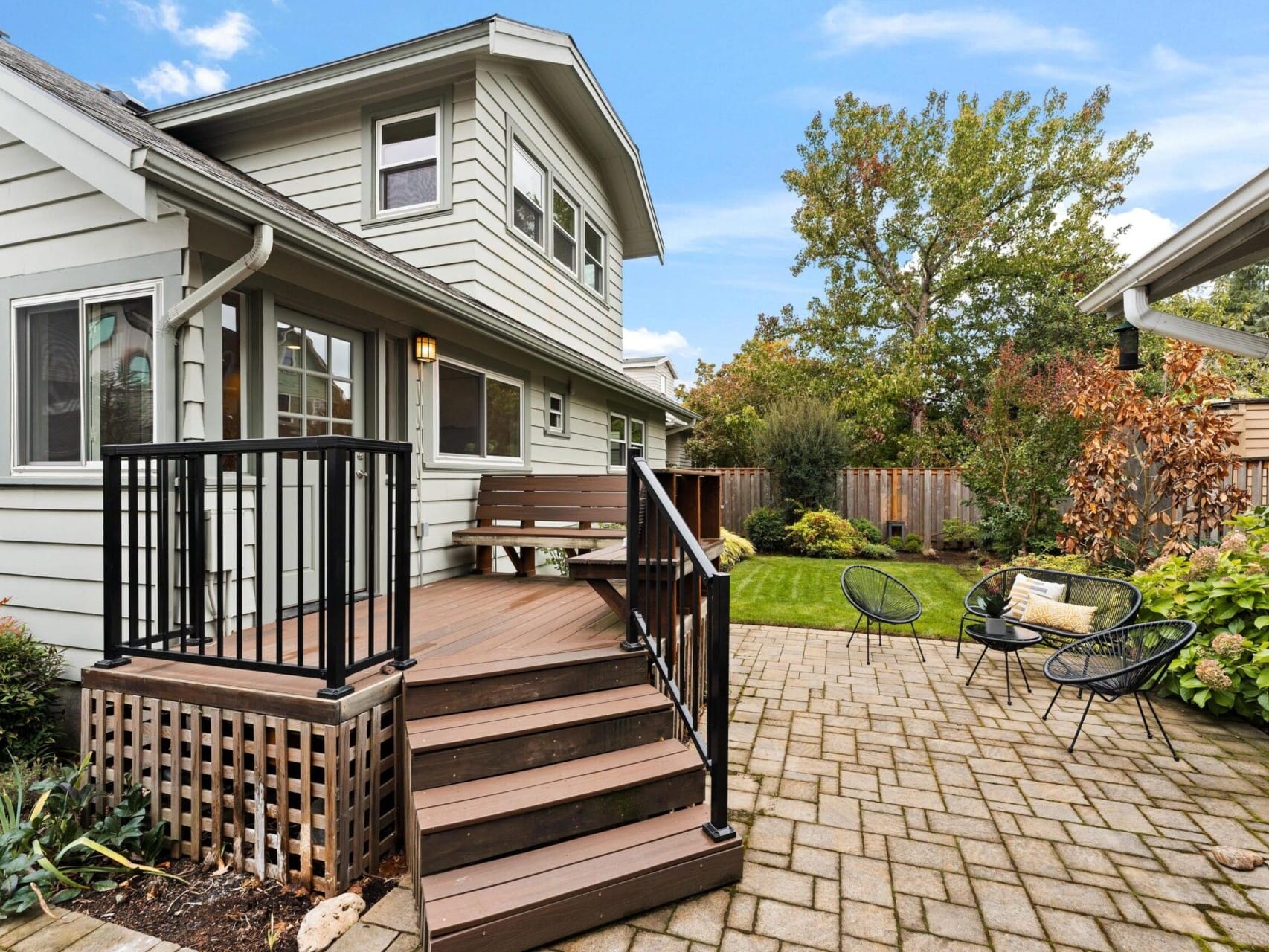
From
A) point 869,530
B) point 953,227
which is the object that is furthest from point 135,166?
point 953,227

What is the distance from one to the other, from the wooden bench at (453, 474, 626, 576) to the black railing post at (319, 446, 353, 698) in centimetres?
281

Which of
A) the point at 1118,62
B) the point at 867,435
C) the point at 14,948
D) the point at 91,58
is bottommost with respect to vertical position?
the point at 14,948

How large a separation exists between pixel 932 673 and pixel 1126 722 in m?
1.24

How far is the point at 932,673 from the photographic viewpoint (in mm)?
4887

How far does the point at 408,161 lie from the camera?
6141 mm

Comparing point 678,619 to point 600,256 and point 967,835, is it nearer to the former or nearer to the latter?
point 967,835

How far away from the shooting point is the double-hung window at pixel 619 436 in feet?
31.0

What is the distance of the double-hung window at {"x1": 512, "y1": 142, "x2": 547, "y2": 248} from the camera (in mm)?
6652

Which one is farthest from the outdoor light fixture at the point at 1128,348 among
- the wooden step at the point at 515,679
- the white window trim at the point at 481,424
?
the white window trim at the point at 481,424

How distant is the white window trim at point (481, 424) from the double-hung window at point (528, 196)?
1747 mm

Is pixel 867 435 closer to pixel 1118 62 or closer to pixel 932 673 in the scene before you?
pixel 1118 62

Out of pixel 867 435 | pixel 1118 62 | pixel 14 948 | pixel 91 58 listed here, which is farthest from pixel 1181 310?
pixel 91 58

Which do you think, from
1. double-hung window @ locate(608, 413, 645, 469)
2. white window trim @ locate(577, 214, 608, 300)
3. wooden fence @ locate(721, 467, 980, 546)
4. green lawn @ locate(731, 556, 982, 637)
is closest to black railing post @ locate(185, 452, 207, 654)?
green lawn @ locate(731, 556, 982, 637)

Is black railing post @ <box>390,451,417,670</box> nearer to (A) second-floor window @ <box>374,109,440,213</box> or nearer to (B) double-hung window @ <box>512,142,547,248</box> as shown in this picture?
(A) second-floor window @ <box>374,109,440,213</box>
